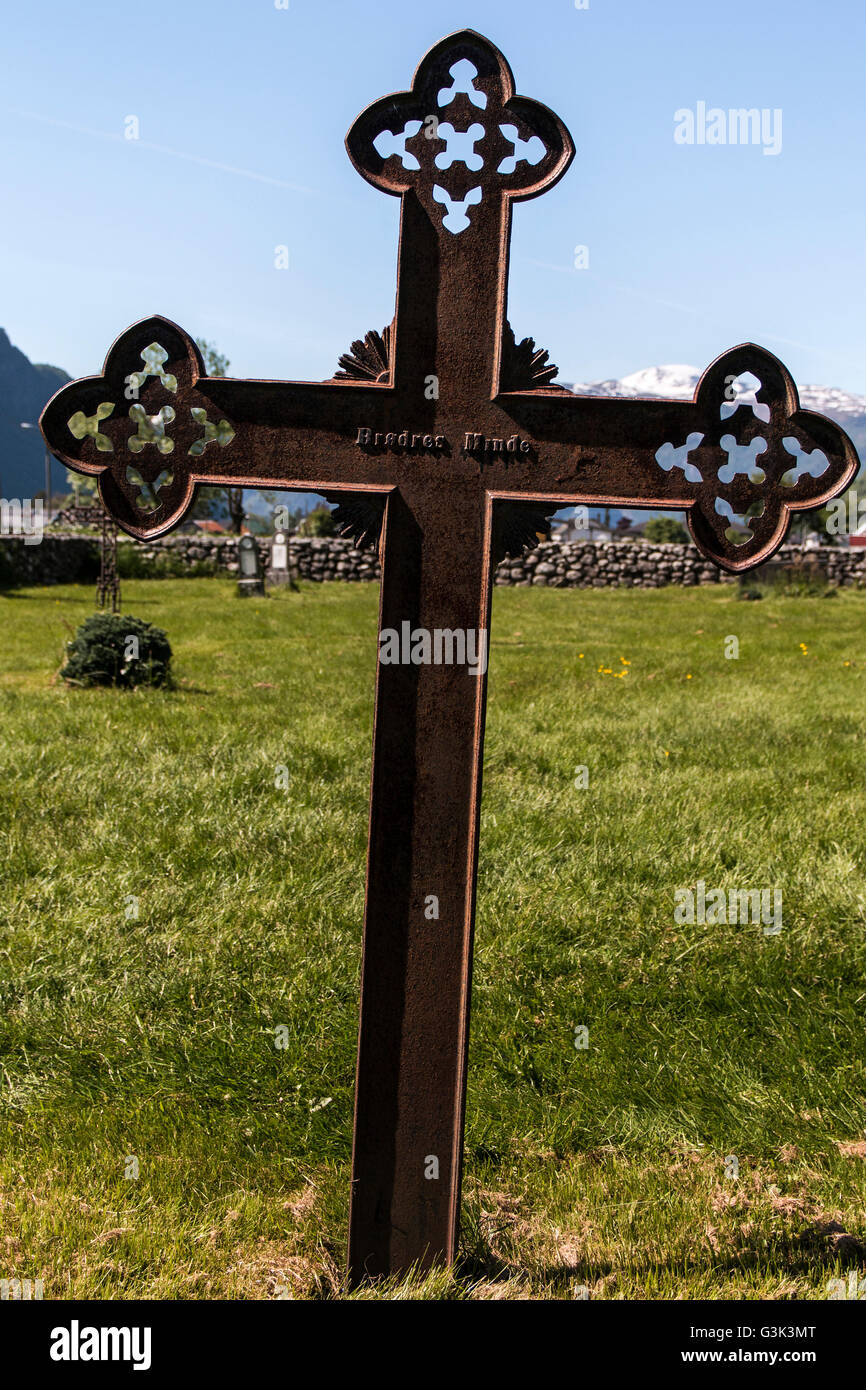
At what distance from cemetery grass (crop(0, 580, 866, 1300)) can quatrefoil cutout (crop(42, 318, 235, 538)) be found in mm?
1561

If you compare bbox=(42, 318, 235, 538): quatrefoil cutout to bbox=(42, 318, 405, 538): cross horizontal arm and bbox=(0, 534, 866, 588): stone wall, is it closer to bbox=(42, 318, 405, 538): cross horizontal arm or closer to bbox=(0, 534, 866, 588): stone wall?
bbox=(42, 318, 405, 538): cross horizontal arm

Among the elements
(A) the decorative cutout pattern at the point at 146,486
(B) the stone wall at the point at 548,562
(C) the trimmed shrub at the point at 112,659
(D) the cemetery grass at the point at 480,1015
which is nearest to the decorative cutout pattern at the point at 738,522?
(A) the decorative cutout pattern at the point at 146,486

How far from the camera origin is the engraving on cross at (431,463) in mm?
1998

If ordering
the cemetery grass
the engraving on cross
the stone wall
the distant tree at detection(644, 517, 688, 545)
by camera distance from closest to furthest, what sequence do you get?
1. the engraving on cross
2. the cemetery grass
3. the stone wall
4. the distant tree at detection(644, 517, 688, 545)

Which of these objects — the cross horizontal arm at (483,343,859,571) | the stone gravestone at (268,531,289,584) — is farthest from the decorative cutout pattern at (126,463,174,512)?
the stone gravestone at (268,531,289,584)

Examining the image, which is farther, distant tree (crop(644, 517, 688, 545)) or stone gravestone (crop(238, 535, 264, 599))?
distant tree (crop(644, 517, 688, 545))

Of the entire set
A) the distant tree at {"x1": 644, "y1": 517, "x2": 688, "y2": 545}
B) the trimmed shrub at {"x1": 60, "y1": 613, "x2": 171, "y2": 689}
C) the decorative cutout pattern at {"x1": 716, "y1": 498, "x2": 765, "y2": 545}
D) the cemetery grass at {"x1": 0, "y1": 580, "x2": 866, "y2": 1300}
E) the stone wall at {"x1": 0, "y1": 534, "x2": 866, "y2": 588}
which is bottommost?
the cemetery grass at {"x1": 0, "y1": 580, "x2": 866, "y2": 1300}

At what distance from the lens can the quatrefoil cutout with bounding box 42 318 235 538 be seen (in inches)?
79.3

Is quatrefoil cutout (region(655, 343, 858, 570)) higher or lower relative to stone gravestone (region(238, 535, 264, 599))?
lower

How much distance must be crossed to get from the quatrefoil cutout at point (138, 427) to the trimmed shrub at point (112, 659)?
20.1 ft

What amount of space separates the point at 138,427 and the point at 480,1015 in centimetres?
206

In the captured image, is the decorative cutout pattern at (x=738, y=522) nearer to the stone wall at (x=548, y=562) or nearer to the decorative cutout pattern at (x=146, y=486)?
the decorative cutout pattern at (x=146, y=486)

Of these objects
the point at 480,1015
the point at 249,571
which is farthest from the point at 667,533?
the point at 480,1015
